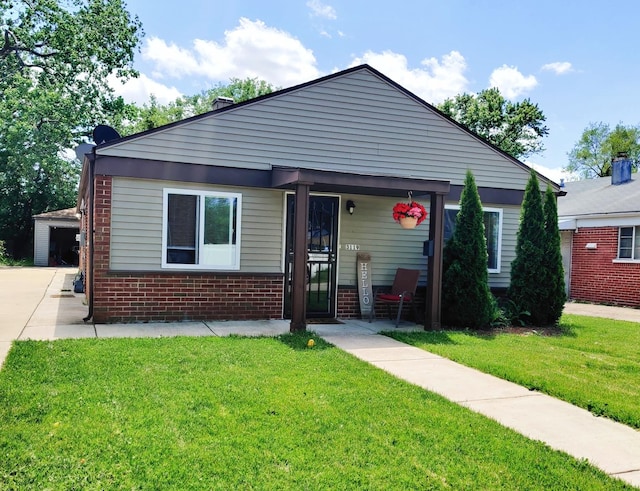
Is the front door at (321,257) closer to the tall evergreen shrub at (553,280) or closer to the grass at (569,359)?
the grass at (569,359)

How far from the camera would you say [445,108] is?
29.4 m

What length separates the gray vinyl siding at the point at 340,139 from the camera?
26.5 ft

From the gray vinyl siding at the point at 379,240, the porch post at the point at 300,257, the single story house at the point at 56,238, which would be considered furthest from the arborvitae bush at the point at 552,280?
the single story house at the point at 56,238

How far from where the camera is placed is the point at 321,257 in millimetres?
8898

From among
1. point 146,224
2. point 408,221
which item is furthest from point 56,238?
point 408,221

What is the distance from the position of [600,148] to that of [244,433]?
43310 millimetres

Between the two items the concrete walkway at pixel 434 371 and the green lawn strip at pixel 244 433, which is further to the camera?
the concrete walkway at pixel 434 371

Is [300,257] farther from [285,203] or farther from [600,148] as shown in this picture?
[600,148]

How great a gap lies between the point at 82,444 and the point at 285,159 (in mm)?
6118

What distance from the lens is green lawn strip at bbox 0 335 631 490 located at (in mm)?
2934

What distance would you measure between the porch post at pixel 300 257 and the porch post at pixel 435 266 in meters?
2.20

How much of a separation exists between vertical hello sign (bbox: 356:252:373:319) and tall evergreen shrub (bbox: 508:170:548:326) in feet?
8.74

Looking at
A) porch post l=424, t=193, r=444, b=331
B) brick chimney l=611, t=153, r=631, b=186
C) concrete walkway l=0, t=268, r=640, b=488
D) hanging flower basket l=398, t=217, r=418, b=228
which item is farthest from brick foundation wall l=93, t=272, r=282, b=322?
brick chimney l=611, t=153, r=631, b=186

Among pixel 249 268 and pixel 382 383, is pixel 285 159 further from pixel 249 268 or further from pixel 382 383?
pixel 382 383
